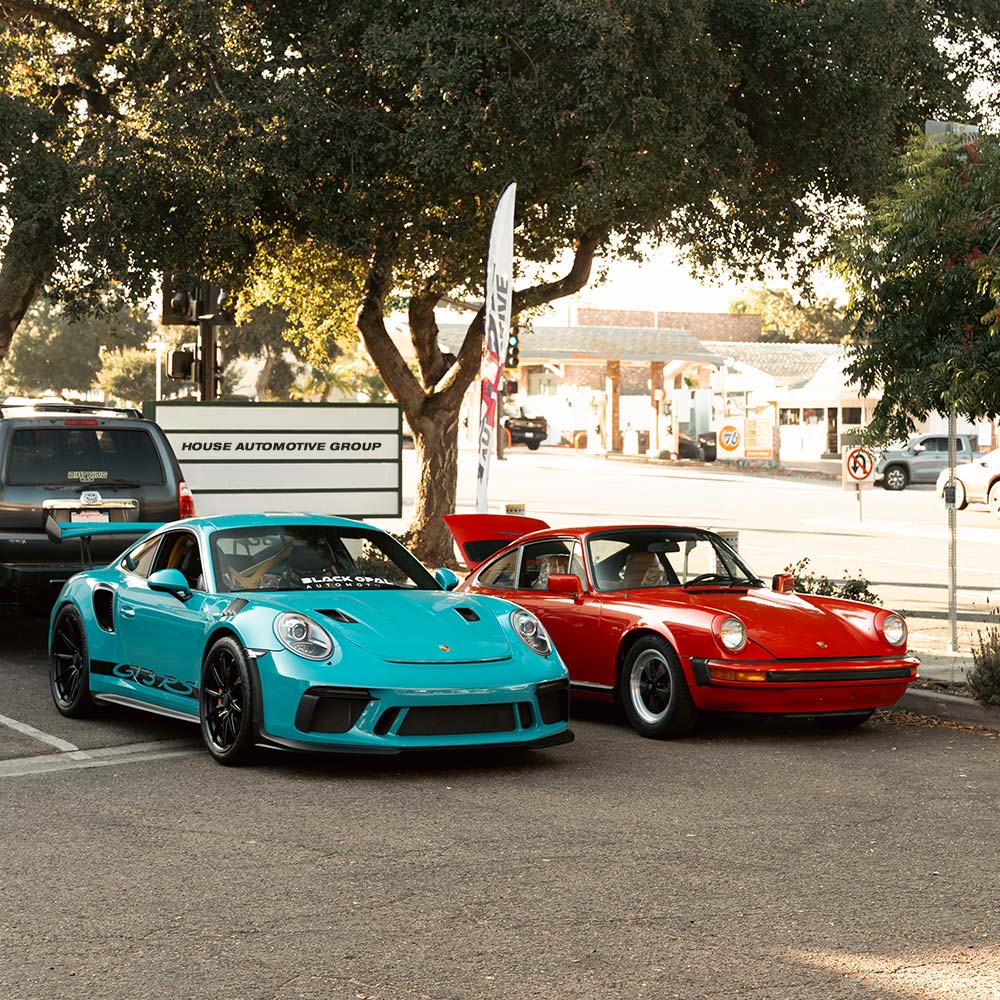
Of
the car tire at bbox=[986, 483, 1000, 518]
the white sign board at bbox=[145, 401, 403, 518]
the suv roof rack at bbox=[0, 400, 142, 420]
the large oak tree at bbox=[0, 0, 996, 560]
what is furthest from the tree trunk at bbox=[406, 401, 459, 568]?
the car tire at bbox=[986, 483, 1000, 518]

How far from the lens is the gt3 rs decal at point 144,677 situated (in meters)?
9.11

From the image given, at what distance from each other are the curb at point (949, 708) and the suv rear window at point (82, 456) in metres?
6.56

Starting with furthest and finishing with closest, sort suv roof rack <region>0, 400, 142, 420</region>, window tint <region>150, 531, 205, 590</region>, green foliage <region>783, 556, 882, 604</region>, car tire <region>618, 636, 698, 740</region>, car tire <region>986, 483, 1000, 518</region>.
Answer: car tire <region>986, 483, 1000, 518</region>, suv roof rack <region>0, 400, 142, 420</region>, green foliage <region>783, 556, 882, 604</region>, window tint <region>150, 531, 205, 590</region>, car tire <region>618, 636, 698, 740</region>

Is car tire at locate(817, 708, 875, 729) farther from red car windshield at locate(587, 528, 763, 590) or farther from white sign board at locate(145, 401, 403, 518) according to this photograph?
white sign board at locate(145, 401, 403, 518)

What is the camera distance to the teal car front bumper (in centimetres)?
815

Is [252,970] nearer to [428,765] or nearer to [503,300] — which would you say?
[428,765]

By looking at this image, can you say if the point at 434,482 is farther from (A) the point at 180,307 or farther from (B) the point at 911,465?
(B) the point at 911,465

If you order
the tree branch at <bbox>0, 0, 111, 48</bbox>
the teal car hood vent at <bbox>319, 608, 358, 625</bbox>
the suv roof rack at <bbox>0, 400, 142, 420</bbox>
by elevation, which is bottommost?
the teal car hood vent at <bbox>319, 608, 358, 625</bbox>

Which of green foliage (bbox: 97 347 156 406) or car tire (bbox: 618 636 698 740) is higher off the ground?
green foliage (bbox: 97 347 156 406)

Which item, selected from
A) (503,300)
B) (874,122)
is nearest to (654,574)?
(503,300)

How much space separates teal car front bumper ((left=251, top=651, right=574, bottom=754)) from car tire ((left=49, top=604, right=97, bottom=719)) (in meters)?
2.20

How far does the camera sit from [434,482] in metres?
21.6

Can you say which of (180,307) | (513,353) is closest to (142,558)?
(180,307)

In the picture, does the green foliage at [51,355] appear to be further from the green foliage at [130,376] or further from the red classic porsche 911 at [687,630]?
the red classic porsche 911 at [687,630]
